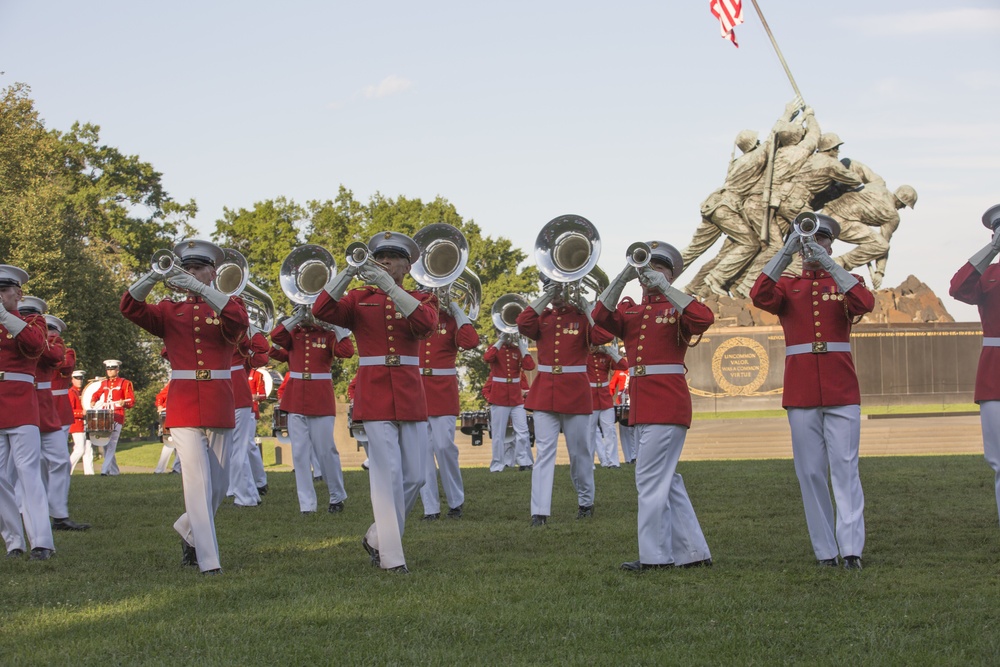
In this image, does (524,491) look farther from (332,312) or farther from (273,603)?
(273,603)

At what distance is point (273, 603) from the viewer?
738cm

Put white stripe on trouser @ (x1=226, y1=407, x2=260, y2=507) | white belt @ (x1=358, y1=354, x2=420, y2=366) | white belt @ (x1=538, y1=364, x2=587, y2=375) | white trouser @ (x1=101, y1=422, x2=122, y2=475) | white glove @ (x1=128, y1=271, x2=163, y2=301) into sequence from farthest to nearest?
white trouser @ (x1=101, y1=422, x2=122, y2=475) → white stripe on trouser @ (x1=226, y1=407, x2=260, y2=507) → white belt @ (x1=538, y1=364, x2=587, y2=375) → white belt @ (x1=358, y1=354, x2=420, y2=366) → white glove @ (x1=128, y1=271, x2=163, y2=301)

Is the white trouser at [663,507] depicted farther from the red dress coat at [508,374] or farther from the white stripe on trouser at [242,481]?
the red dress coat at [508,374]

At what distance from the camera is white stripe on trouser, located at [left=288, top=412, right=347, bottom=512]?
13.5 metres

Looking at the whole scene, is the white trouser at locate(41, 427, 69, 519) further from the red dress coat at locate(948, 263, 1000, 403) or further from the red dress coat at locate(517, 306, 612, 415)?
the red dress coat at locate(948, 263, 1000, 403)

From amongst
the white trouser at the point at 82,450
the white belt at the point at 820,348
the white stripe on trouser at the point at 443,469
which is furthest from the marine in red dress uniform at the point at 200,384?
the white trouser at the point at 82,450

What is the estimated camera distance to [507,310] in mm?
18781

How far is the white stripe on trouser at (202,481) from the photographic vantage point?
8.75m

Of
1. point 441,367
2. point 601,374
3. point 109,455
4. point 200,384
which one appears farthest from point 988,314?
point 109,455

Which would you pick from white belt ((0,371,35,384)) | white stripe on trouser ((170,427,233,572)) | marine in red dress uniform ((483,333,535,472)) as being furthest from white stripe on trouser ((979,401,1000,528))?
marine in red dress uniform ((483,333,535,472))

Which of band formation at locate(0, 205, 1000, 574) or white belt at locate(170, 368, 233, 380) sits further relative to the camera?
white belt at locate(170, 368, 233, 380)

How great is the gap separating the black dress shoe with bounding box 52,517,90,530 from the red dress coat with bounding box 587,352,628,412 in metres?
8.89

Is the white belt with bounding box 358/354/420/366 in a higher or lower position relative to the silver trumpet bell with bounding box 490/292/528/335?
lower

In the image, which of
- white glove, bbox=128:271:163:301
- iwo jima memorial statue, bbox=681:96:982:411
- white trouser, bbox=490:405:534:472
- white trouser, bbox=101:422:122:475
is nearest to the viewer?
white glove, bbox=128:271:163:301
